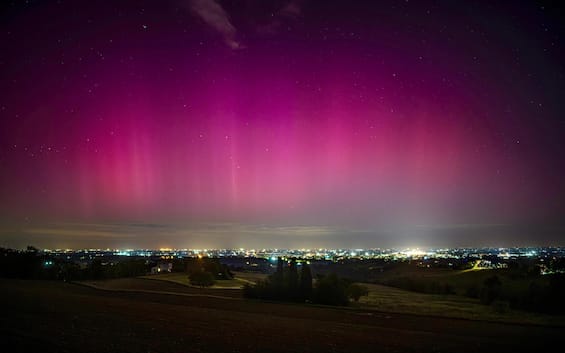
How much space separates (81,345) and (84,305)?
14.5 metres

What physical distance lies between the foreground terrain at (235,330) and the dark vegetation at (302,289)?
6858mm

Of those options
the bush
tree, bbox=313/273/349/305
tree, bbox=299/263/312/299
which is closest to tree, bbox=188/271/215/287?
tree, bbox=299/263/312/299

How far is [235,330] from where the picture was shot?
2116 cm

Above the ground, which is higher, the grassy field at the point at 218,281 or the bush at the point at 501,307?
the bush at the point at 501,307

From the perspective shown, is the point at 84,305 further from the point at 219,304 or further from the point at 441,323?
the point at 441,323

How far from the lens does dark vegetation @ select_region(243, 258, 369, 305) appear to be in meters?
37.6

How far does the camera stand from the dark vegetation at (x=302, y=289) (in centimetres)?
3762

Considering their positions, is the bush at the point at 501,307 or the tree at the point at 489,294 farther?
the tree at the point at 489,294

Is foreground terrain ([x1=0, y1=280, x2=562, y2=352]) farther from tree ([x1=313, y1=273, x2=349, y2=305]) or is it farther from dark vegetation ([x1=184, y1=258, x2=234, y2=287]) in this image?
dark vegetation ([x1=184, y1=258, x2=234, y2=287])

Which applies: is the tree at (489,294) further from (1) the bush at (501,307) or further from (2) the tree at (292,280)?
(2) the tree at (292,280)

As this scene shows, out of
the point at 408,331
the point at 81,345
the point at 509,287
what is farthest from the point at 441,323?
the point at 509,287

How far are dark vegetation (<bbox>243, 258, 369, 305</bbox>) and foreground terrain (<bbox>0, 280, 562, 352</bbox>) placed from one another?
6.86 m

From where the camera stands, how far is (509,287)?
46.6m

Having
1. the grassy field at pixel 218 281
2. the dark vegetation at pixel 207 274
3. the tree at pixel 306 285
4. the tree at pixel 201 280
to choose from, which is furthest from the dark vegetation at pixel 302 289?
the grassy field at pixel 218 281
